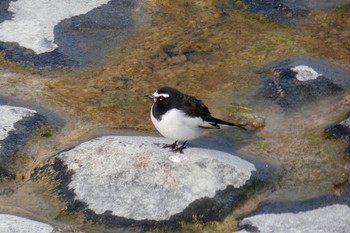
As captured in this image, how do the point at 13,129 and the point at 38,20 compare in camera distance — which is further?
the point at 38,20

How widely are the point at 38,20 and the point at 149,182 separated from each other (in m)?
5.38

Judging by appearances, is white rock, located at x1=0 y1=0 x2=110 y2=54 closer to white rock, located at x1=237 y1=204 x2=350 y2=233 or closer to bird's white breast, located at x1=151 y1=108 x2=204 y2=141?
bird's white breast, located at x1=151 y1=108 x2=204 y2=141

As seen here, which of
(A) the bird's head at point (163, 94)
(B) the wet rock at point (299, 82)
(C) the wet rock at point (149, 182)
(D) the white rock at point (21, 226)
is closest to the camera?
(D) the white rock at point (21, 226)

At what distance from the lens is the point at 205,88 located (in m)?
11.8

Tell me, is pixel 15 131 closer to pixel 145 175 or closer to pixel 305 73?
pixel 145 175

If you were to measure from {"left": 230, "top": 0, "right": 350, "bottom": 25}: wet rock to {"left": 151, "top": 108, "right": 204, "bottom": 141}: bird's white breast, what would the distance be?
16.7ft

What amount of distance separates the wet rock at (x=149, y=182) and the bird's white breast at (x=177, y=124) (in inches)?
10.8

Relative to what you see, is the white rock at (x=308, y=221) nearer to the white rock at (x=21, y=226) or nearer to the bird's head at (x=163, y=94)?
the bird's head at (x=163, y=94)

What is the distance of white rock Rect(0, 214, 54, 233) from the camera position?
8312 mm

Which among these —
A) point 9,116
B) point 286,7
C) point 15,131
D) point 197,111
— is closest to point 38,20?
point 9,116

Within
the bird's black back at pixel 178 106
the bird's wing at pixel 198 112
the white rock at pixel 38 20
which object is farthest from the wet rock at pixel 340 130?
the white rock at pixel 38 20

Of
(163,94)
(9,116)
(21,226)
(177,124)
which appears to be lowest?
(21,226)

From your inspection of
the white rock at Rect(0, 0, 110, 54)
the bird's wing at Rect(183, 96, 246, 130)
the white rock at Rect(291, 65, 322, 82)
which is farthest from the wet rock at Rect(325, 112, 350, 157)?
the white rock at Rect(0, 0, 110, 54)

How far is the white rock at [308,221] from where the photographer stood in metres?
8.38
